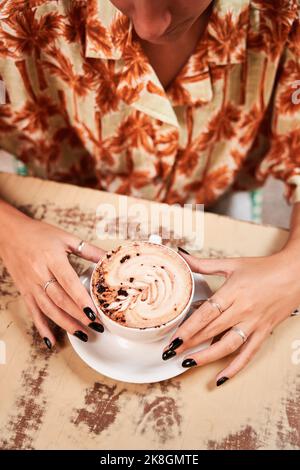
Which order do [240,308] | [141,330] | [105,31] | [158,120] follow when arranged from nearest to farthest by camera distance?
[141,330], [240,308], [105,31], [158,120]

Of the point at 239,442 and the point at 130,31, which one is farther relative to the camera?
the point at 130,31

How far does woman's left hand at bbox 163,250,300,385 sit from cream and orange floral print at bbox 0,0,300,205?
253mm

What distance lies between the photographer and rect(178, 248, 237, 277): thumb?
0.85 metres

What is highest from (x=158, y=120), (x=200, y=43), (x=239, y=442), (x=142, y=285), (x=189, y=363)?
(x=200, y=43)

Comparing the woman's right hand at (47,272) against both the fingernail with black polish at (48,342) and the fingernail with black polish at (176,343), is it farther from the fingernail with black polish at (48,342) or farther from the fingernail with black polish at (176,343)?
the fingernail with black polish at (176,343)

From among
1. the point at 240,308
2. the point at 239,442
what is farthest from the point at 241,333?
the point at 239,442

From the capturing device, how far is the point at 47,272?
87cm

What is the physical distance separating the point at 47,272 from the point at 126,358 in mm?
221

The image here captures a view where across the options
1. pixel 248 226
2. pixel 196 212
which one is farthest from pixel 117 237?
pixel 248 226

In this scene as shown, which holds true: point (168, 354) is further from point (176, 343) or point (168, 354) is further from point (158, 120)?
point (158, 120)

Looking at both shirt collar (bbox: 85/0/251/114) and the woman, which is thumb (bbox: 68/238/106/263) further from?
shirt collar (bbox: 85/0/251/114)

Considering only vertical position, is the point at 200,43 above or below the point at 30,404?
above

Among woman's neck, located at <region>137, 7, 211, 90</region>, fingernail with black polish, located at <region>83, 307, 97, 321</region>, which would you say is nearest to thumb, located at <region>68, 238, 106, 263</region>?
fingernail with black polish, located at <region>83, 307, 97, 321</region>
